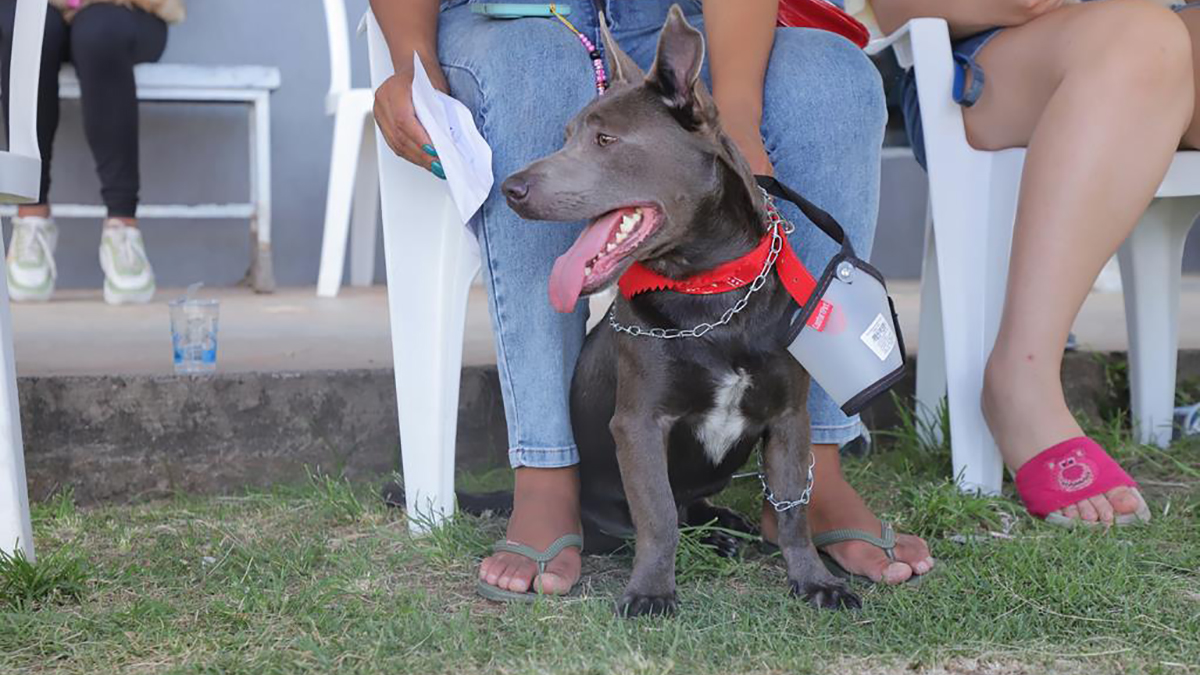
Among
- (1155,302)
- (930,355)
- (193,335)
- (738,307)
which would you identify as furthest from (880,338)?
(193,335)

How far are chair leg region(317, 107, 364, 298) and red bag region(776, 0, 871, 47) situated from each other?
9.28ft

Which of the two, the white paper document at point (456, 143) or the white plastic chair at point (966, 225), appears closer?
the white paper document at point (456, 143)

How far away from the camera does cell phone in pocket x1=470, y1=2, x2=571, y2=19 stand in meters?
2.12

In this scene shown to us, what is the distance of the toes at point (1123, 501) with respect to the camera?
2.18 meters

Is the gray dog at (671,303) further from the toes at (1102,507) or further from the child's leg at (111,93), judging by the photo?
the child's leg at (111,93)

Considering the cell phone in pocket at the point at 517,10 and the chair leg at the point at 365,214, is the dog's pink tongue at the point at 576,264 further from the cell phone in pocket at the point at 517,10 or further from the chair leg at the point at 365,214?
the chair leg at the point at 365,214

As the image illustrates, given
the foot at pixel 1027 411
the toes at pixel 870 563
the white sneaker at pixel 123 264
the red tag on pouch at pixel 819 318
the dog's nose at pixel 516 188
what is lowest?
Result: the white sneaker at pixel 123 264

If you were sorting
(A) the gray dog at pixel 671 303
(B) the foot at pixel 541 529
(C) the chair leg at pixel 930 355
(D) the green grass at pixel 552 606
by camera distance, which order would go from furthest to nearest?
(C) the chair leg at pixel 930 355, (B) the foot at pixel 541 529, (A) the gray dog at pixel 671 303, (D) the green grass at pixel 552 606

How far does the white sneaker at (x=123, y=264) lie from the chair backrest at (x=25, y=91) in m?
2.50

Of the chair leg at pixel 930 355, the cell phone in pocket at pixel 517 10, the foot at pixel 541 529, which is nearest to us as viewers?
the foot at pixel 541 529

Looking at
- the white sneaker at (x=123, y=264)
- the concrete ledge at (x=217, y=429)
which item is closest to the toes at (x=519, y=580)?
the concrete ledge at (x=217, y=429)

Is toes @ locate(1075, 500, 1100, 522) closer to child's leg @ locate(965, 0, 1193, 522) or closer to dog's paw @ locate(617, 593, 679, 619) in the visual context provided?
child's leg @ locate(965, 0, 1193, 522)

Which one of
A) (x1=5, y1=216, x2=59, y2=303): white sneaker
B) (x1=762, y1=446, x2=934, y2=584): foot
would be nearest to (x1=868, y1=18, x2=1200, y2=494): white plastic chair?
(x1=762, y1=446, x2=934, y2=584): foot

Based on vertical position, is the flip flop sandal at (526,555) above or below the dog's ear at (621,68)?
below
